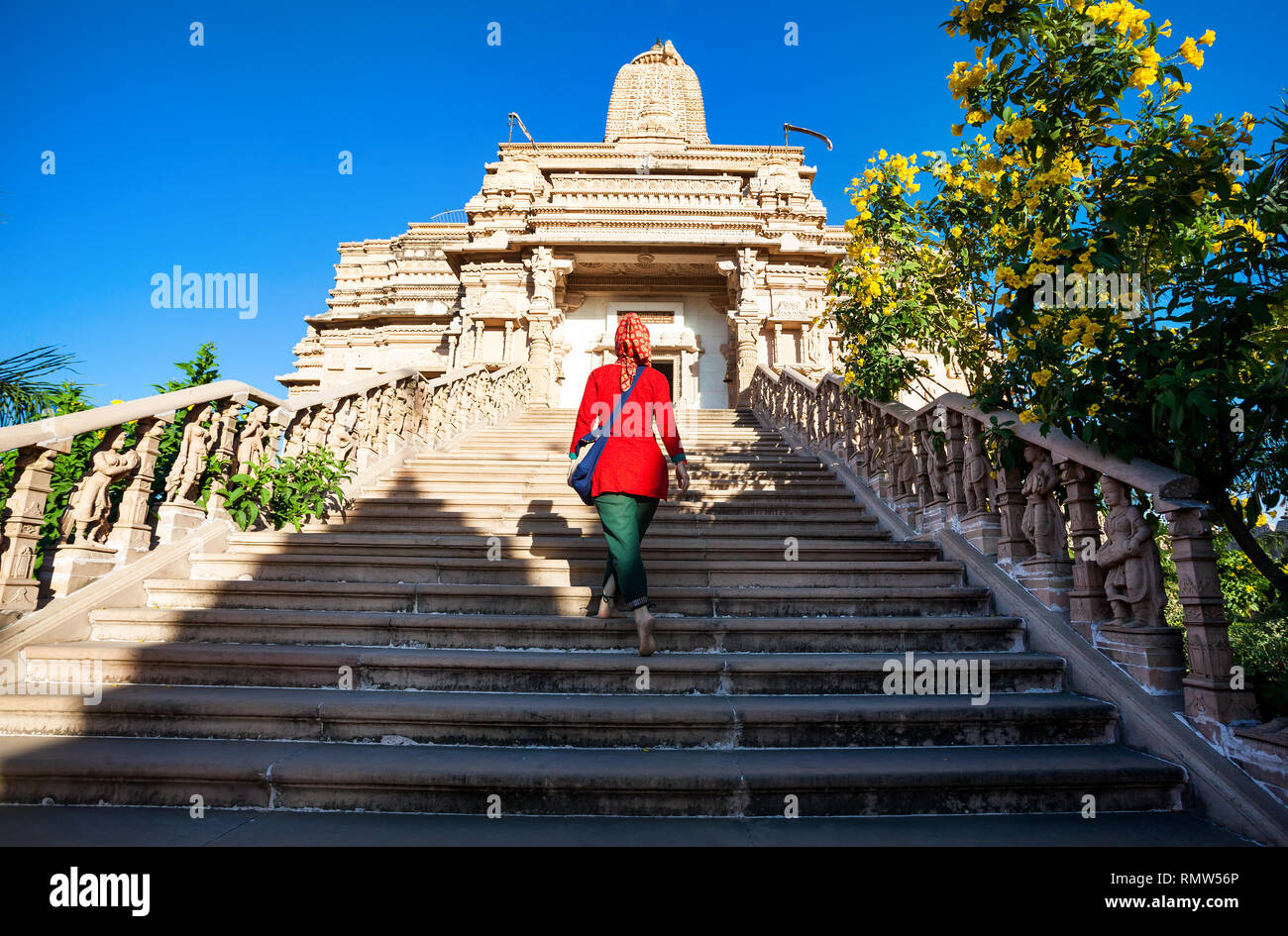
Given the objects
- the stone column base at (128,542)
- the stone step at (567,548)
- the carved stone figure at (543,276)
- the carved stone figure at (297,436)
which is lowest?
the stone step at (567,548)

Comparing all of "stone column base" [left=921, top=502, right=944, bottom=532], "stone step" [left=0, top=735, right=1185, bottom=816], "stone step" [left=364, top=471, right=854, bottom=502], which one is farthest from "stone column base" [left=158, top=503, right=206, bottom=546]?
"stone column base" [left=921, top=502, right=944, bottom=532]

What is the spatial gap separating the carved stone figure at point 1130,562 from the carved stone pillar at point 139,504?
598 centimetres

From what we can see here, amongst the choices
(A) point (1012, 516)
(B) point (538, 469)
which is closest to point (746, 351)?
(B) point (538, 469)

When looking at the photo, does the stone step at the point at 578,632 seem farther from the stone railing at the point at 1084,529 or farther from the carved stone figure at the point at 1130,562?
the carved stone figure at the point at 1130,562

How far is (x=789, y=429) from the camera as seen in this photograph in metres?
9.98

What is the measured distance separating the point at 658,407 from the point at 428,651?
6.59 ft

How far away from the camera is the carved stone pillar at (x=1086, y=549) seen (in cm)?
346

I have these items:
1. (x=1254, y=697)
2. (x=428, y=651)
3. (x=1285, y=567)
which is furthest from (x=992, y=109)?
(x=428, y=651)

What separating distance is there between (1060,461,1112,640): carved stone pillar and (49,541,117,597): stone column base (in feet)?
19.5

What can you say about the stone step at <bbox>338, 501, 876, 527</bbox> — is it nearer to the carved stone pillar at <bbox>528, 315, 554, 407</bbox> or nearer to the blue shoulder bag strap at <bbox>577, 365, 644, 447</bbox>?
the blue shoulder bag strap at <bbox>577, 365, 644, 447</bbox>

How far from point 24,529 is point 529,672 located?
121 inches

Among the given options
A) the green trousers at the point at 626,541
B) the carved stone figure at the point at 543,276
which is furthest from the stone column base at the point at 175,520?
the carved stone figure at the point at 543,276

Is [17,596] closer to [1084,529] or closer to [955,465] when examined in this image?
[1084,529]

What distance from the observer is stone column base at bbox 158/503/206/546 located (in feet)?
15.5
